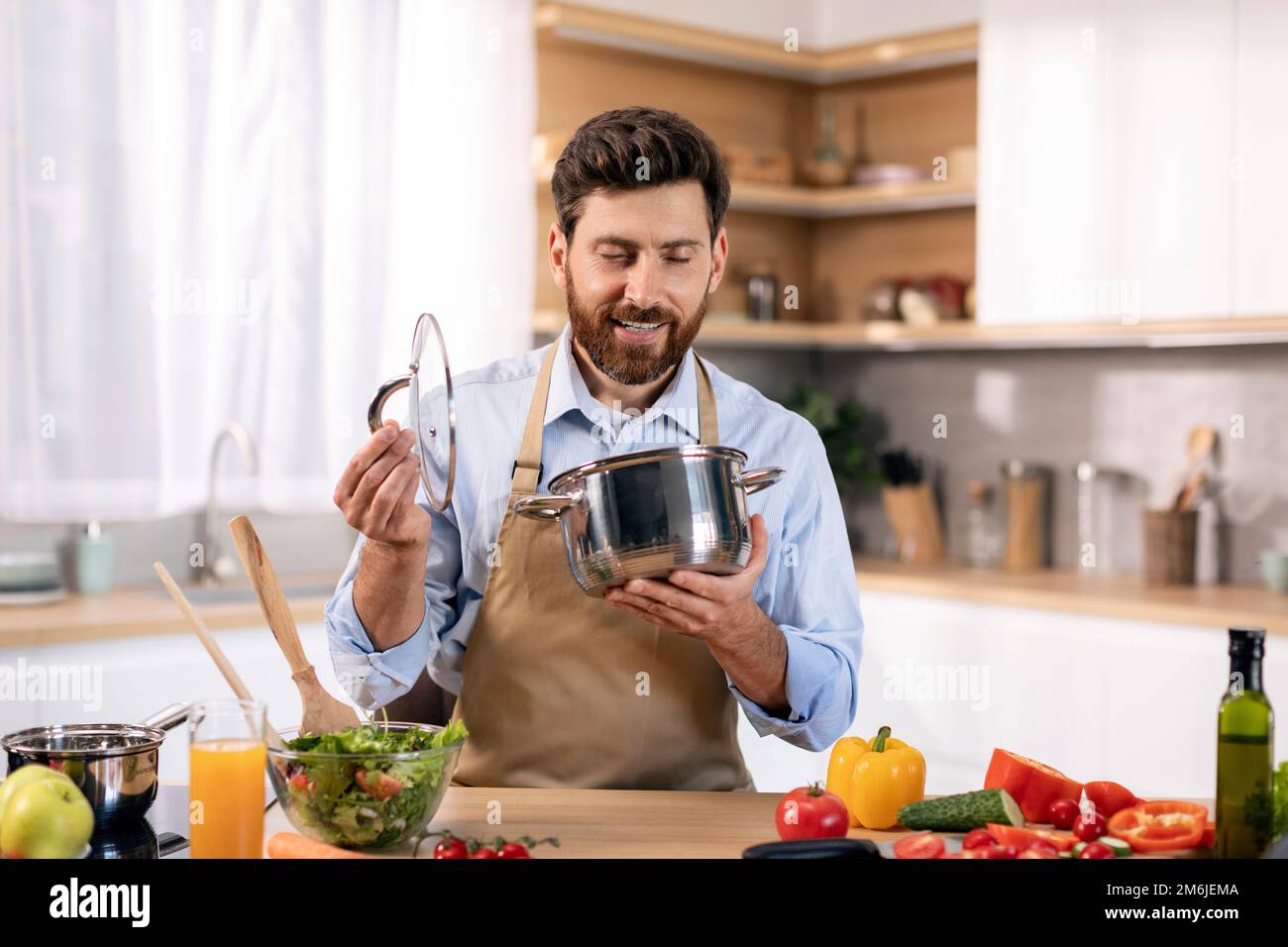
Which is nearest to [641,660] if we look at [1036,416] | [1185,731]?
[1185,731]

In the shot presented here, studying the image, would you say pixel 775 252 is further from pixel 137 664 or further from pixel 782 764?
pixel 137 664

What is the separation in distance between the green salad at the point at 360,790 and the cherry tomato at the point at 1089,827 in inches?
26.1

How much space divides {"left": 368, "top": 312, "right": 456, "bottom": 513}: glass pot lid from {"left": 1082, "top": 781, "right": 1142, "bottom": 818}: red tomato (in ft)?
2.53

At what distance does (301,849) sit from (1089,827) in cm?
80

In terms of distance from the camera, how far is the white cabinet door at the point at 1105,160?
3500mm

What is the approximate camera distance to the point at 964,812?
1.53 meters

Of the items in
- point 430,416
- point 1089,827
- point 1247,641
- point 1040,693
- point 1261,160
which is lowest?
point 1040,693

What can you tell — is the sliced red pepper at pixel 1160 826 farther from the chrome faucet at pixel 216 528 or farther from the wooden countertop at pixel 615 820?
the chrome faucet at pixel 216 528

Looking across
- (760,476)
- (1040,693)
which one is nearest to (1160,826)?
(760,476)

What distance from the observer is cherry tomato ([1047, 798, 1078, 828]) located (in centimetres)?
158

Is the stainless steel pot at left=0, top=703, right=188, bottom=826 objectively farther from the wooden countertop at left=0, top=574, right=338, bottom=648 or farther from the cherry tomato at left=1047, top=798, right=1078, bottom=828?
the wooden countertop at left=0, top=574, right=338, bottom=648

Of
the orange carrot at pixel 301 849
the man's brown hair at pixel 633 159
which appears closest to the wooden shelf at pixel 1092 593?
the man's brown hair at pixel 633 159

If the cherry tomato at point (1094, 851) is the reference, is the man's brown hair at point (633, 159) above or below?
above

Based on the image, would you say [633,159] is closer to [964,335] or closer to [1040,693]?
[1040,693]
